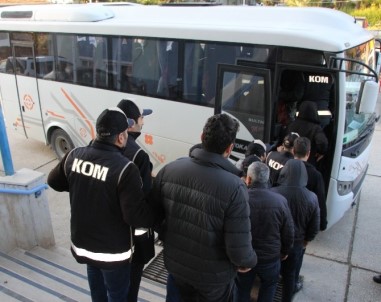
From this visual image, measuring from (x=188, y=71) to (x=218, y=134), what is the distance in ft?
11.3

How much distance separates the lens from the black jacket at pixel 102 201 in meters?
2.39

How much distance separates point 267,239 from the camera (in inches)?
112

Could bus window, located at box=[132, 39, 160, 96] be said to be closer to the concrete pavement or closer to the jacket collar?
the concrete pavement

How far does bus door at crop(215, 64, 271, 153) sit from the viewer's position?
4.71m

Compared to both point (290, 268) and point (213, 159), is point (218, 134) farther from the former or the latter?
point (290, 268)

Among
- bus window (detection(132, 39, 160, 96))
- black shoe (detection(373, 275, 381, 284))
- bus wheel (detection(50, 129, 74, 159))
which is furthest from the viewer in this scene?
bus wheel (detection(50, 129, 74, 159))

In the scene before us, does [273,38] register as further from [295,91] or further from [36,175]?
[36,175]

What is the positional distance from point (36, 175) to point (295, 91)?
11.9 feet

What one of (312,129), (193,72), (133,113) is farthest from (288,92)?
(133,113)

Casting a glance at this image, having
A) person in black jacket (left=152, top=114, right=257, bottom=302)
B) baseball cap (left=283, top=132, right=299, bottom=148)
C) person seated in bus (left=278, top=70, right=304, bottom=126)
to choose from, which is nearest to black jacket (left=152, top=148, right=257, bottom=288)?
person in black jacket (left=152, top=114, right=257, bottom=302)

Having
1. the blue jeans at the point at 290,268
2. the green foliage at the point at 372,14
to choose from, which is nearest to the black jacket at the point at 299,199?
the blue jeans at the point at 290,268

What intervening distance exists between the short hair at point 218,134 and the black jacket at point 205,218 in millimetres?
49

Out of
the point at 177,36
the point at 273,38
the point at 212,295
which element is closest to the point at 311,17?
the point at 273,38

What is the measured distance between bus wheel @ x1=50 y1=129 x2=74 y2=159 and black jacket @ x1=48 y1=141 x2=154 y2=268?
4832mm
